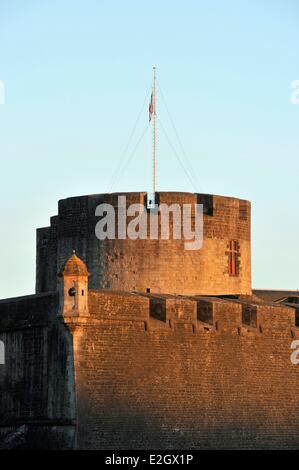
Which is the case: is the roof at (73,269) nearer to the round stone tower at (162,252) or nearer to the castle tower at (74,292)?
the castle tower at (74,292)

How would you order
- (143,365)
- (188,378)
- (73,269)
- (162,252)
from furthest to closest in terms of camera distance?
1. (162,252)
2. (188,378)
3. (143,365)
4. (73,269)

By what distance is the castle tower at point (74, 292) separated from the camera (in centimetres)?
5647

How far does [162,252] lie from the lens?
66.9 metres

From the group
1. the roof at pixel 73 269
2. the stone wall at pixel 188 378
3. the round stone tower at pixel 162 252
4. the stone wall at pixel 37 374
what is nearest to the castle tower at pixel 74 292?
the roof at pixel 73 269

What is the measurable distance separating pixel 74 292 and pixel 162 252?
10651 millimetres

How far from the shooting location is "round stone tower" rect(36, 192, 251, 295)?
6669 centimetres

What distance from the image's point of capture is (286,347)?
63.2 m

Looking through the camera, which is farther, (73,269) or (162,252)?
(162,252)

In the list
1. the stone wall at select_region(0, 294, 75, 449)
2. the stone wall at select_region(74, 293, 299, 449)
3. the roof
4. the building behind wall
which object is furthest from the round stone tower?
the roof

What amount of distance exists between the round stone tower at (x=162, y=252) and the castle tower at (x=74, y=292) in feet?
32.8

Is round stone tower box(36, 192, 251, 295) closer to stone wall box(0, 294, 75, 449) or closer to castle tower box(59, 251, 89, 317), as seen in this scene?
stone wall box(0, 294, 75, 449)

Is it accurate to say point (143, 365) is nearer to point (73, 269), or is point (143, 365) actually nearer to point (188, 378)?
point (188, 378)

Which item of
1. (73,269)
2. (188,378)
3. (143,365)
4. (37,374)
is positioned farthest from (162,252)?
(73,269)

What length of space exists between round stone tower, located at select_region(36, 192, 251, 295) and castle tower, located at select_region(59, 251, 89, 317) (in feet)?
32.8
